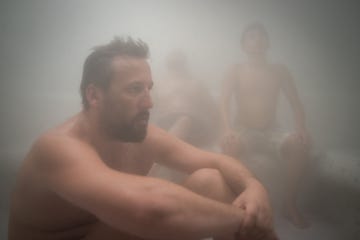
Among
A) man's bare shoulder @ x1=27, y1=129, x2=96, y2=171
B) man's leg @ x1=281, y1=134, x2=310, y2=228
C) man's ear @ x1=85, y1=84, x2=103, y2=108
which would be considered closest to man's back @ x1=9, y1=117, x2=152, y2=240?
man's bare shoulder @ x1=27, y1=129, x2=96, y2=171

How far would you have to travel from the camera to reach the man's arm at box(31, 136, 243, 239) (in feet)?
2.24

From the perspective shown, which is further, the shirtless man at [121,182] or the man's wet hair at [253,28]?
the man's wet hair at [253,28]

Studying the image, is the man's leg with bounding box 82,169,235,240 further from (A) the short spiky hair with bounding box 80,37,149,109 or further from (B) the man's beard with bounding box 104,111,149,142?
(A) the short spiky hair with bounding box 80,37,149,109

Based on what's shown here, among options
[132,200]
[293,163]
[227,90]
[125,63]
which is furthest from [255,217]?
[227,90]

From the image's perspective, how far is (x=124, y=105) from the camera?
1.00m

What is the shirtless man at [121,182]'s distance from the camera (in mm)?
694

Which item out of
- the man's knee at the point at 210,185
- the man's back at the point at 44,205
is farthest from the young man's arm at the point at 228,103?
the man's back at the point at 44,205

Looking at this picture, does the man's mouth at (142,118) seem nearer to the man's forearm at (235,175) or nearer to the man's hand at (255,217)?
the man's forearm at (235,175)

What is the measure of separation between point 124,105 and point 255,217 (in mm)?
499

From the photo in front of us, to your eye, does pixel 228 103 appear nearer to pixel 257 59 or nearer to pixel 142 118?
pixel 257 59

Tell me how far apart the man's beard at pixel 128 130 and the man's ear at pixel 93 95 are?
0.08m

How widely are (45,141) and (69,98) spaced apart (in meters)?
0.78

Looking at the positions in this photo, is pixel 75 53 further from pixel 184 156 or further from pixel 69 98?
pixel 184 156

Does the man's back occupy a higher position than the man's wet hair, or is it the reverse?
the man's wet hair
